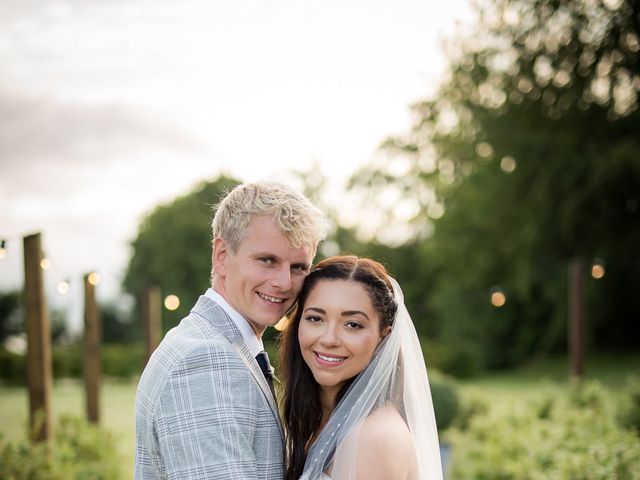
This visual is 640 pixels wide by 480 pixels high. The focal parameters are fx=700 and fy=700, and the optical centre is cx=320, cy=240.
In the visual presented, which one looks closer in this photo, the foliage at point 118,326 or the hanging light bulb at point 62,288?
the hanging light bulb at point 62,288

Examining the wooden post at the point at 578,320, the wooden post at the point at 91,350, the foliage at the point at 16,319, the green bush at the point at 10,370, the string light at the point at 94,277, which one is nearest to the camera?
the string light at the point at 94,277

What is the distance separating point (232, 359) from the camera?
263 centimetres

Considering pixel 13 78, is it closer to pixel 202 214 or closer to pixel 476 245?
pixel 476 245

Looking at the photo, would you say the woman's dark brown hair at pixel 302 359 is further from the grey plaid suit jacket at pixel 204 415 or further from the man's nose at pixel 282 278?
the grey plaid suit jacket at pixel 204 415

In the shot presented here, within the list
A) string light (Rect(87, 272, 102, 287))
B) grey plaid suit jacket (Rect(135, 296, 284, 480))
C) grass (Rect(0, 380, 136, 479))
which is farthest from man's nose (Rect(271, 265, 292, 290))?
string light (Rect(87, 272, 102, 287))

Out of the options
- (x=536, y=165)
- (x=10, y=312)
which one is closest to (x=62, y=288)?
(x=536, y=165)

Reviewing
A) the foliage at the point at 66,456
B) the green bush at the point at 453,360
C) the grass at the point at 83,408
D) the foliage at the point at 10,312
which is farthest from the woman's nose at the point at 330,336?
the foliage at the point at 10,312

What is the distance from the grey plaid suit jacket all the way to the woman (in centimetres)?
44

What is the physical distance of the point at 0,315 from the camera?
127 feet

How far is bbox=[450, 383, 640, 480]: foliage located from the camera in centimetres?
595

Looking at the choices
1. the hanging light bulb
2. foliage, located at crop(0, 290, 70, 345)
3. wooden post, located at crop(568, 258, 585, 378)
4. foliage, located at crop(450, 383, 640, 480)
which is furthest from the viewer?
foliage, located at crop(0, 290, 70, 345)

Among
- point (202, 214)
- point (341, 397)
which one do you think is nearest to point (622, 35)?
point (341, 397)

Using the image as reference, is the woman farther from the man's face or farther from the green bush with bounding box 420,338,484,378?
the green bush with bounding box 420,338,484,378

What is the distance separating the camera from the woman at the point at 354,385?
120 inches
